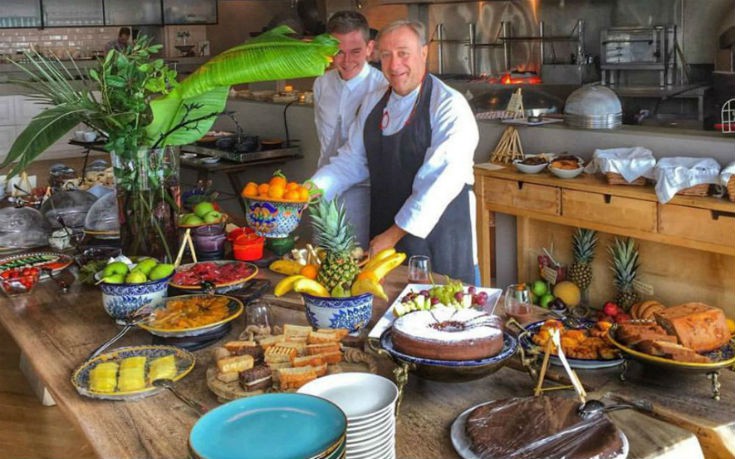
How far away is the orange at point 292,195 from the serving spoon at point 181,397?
1.07 metres

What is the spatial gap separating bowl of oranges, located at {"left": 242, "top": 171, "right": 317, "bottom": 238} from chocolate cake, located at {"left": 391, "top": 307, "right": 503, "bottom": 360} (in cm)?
107

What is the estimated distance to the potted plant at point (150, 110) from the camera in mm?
2678

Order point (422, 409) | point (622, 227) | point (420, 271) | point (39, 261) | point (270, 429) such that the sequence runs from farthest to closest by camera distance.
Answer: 1. point (622, 227)
2. point (39, 261)
3. point (420, 271)
4. point (422, 409)
5. point (270, 429)

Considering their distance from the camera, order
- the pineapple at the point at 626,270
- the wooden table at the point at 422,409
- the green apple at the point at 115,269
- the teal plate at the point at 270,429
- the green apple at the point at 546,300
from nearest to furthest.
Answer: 1. the teal plate at the point at 270,429
2. the wooden table at the point at 422,409
3. the green apple at the point at 115,269
4. the pineapple at the point at 626,270
5. the green apple at the point at 546,300

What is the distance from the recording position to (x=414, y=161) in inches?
146

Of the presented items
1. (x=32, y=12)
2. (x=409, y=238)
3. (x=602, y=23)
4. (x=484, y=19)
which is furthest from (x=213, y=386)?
(x=32, y=12)

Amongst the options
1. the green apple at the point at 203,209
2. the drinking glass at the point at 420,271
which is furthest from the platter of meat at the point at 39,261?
the drinking glass at the point at 420,271

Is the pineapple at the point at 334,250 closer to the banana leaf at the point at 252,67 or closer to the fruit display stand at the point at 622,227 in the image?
the banana leaf at the point at 252,67

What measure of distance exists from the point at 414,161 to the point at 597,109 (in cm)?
191

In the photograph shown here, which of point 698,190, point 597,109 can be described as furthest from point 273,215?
point 597,109

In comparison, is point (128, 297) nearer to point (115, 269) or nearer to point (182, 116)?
point (115, 269)

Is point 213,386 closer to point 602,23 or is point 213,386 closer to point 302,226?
point 302,226

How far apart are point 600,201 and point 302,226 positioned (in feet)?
8.48

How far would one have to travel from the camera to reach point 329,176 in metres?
3.77
